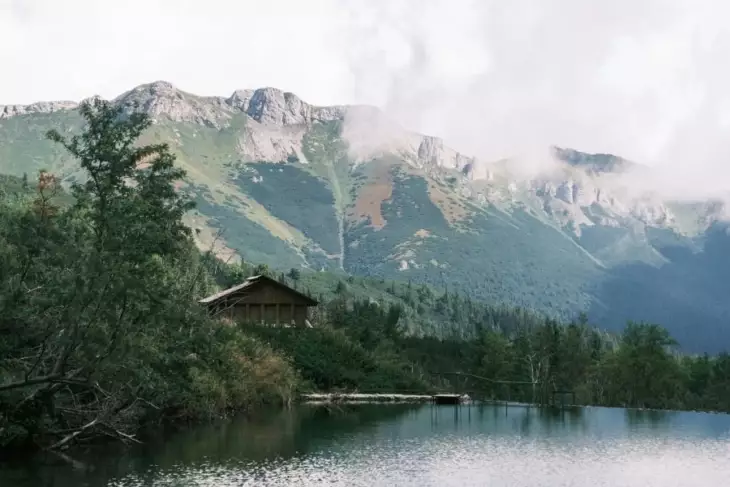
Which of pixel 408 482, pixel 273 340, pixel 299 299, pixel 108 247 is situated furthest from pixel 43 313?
pixel 299 299

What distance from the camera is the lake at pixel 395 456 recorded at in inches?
1500

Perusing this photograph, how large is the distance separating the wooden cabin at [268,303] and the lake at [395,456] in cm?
2786

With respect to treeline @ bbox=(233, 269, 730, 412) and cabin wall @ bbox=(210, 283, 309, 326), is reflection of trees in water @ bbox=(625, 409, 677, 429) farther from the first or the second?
cabin wall @ bbox=(210, 283, 309, 326)

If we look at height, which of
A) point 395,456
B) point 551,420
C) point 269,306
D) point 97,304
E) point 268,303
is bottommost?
point 551,420

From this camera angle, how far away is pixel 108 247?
35844mm

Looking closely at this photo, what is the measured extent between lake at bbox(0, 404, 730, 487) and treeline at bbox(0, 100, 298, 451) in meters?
A: 2.63

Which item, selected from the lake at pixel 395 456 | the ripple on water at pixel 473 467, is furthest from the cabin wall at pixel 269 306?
the ripple on water at pixel 473 467

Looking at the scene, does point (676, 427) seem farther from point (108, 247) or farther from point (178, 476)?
point (108, 247)

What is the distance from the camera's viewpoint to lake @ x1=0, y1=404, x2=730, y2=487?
3809 cm

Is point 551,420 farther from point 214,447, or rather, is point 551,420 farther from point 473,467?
point 214,447

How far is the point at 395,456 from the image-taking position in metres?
47.0

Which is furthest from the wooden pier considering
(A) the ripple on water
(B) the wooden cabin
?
(A) the ripple on water

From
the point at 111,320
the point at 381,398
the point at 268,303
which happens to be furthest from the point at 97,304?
the point at 268,303

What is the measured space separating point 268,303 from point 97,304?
68143 mm
